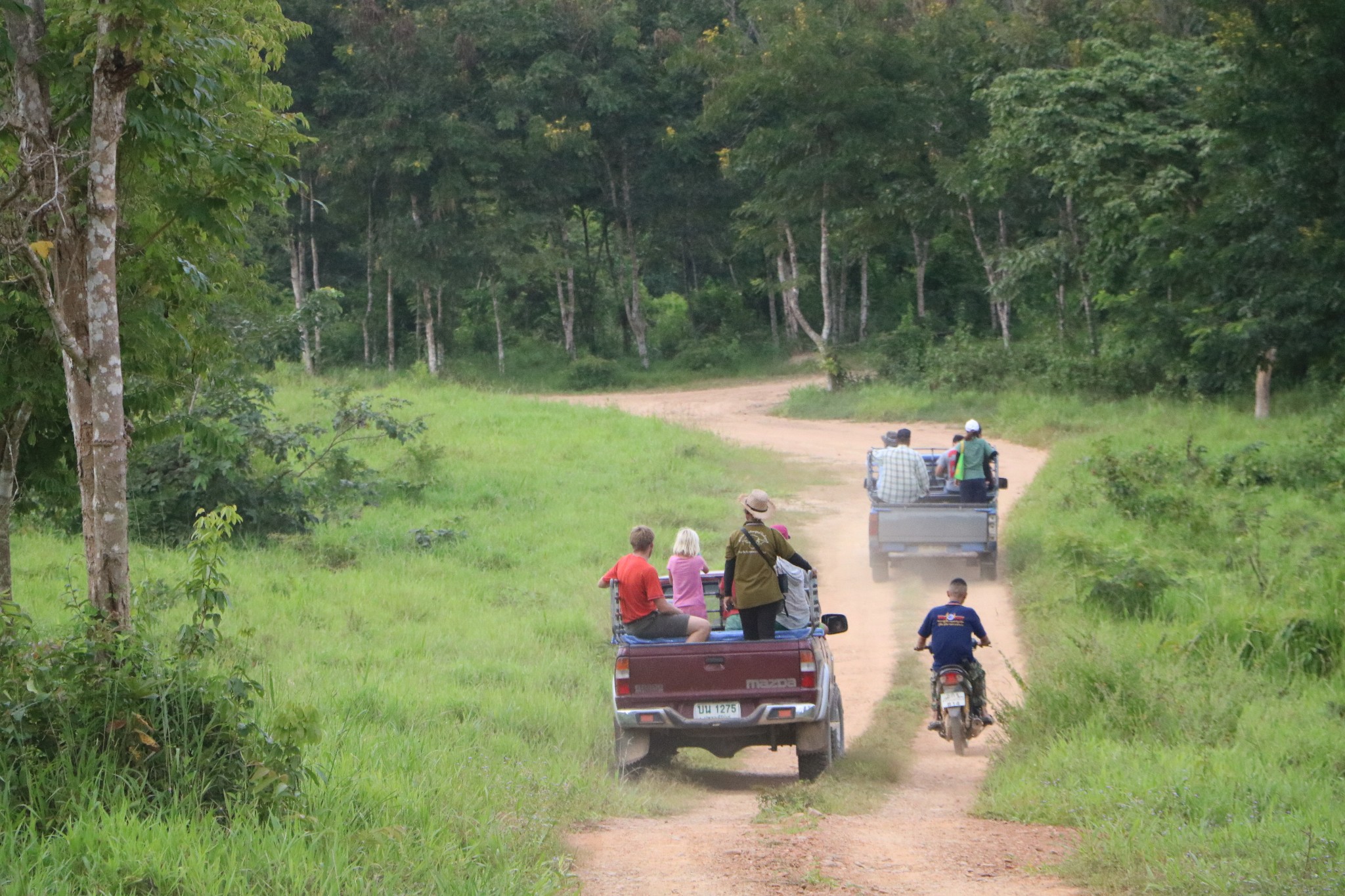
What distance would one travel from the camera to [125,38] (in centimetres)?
604

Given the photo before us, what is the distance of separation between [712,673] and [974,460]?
783 cm

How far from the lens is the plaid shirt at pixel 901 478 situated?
1536cm

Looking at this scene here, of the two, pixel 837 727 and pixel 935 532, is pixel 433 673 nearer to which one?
pixel 837 727

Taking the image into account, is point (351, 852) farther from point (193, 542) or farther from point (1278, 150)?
point (1278, 150)

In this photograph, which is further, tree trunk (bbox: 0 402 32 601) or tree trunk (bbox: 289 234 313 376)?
tree trunk (bbox: 289 234 313 376)

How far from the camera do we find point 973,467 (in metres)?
15.4

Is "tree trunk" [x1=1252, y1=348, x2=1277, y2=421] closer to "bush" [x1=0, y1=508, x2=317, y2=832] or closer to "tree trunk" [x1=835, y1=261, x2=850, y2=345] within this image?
"tree trunk" [x1=835, y1=261, x2=850, y2=345]

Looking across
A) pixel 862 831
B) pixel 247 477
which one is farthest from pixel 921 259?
pixel 862 831

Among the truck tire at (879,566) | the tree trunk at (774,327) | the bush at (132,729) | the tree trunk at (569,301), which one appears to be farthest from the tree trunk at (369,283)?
the bush at (132,729)

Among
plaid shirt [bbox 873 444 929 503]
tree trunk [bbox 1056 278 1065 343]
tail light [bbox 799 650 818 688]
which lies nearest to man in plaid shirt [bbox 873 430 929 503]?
plaid shirt [bbox 873 444 929 503]

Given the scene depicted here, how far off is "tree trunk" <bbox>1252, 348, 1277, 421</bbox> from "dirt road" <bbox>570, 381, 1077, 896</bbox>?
11.5 metres

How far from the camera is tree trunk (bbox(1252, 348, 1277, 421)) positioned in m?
24.1

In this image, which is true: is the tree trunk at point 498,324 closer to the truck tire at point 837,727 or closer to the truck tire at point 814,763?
the truck tire at point 837,727

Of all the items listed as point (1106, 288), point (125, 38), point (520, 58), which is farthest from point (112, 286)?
point (520, 58)
